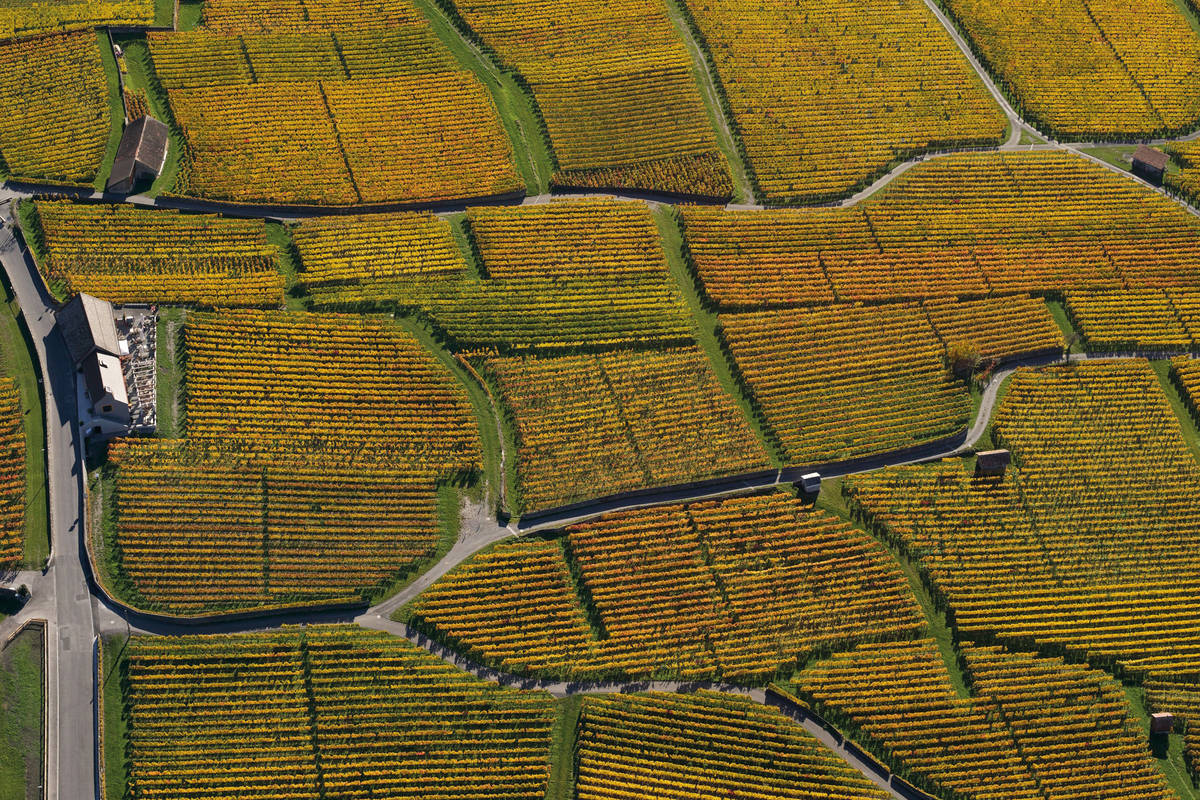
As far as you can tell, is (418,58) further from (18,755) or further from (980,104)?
(18,755)

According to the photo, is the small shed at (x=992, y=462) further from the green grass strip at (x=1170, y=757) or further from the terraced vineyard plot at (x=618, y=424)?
the green grass strip at (x=1170, y=757)

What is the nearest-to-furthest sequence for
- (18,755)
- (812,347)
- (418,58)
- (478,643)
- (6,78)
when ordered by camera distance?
1. (18,755)
2. (478,643)
3. (812,347)
4. (6,78)
5. (418,58)

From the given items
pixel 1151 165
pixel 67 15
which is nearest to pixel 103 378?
pixel 67 15

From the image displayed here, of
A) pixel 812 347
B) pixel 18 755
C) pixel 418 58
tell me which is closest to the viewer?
pixel 18 755

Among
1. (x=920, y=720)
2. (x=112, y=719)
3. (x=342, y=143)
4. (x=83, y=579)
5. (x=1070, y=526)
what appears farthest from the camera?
(x=342, y=143)

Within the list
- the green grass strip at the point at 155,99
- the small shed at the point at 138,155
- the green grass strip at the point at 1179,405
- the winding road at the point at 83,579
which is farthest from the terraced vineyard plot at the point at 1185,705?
the small shed at the point at 138,155

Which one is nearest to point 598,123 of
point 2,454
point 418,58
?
point 418,58

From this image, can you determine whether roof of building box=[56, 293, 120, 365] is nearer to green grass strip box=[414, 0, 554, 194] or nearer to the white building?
the white building

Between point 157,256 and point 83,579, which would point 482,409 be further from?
point 83,579
